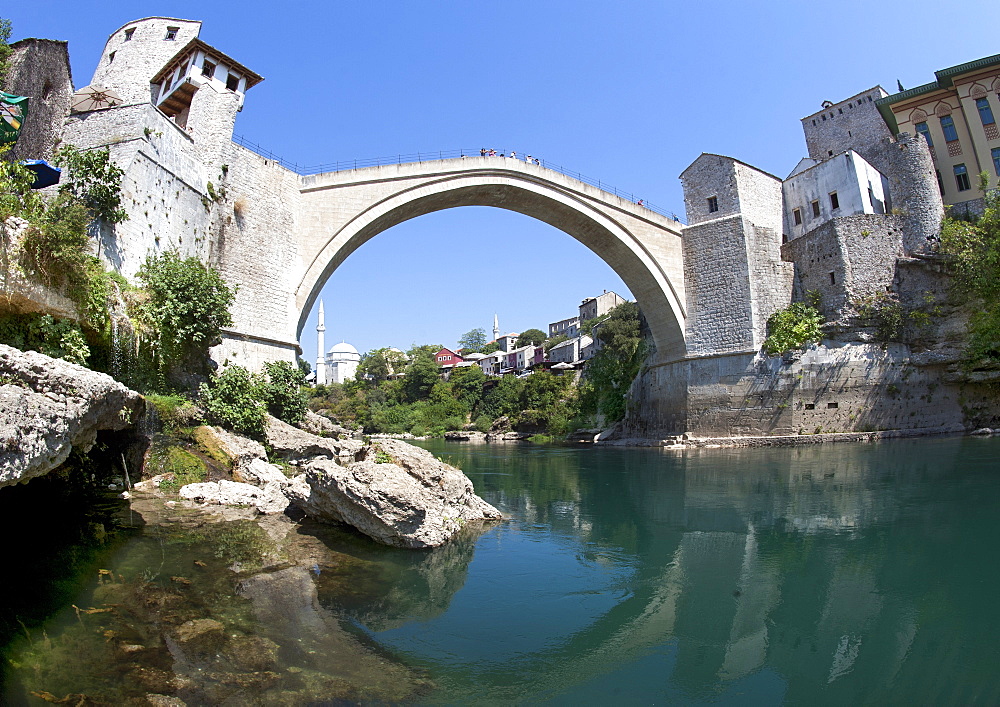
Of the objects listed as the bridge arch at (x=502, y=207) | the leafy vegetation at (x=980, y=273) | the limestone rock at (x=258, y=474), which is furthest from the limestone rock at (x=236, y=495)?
the leafy vegetation at (x=980, y=273)

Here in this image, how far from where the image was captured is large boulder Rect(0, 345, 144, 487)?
3.70 m

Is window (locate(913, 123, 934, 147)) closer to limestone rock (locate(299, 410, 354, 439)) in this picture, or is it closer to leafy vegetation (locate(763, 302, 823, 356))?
leafy vegetation (locate(763, 302, 823, 356))

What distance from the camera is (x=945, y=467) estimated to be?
34.5 feet

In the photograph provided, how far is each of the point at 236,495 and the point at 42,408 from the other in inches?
157

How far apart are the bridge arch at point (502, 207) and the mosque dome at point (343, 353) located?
5902 centimetres

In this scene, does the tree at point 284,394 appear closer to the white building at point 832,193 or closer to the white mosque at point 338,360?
the white building at point 832,193

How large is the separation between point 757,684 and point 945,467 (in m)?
10.2

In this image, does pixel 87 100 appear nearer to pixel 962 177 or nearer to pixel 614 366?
pixel 614 366

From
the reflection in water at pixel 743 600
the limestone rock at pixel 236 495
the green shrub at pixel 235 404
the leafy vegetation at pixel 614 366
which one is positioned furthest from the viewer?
the leafy vegetation at pixel 614 366

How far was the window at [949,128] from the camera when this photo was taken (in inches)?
842

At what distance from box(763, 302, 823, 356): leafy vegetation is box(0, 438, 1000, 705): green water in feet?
37.8

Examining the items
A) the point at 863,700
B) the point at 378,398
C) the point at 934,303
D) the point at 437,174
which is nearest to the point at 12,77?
the point at 437,174

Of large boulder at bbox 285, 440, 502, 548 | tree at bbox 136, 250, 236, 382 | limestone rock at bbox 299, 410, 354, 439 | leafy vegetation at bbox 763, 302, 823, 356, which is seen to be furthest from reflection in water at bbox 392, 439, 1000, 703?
leafy vegetation at bbox 763, 302, 823, 356

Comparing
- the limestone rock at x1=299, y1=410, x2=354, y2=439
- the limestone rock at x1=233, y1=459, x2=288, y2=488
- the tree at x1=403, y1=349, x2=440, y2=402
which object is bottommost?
the limestone rock at x1=233, y1=459, x2=288, y2=488
